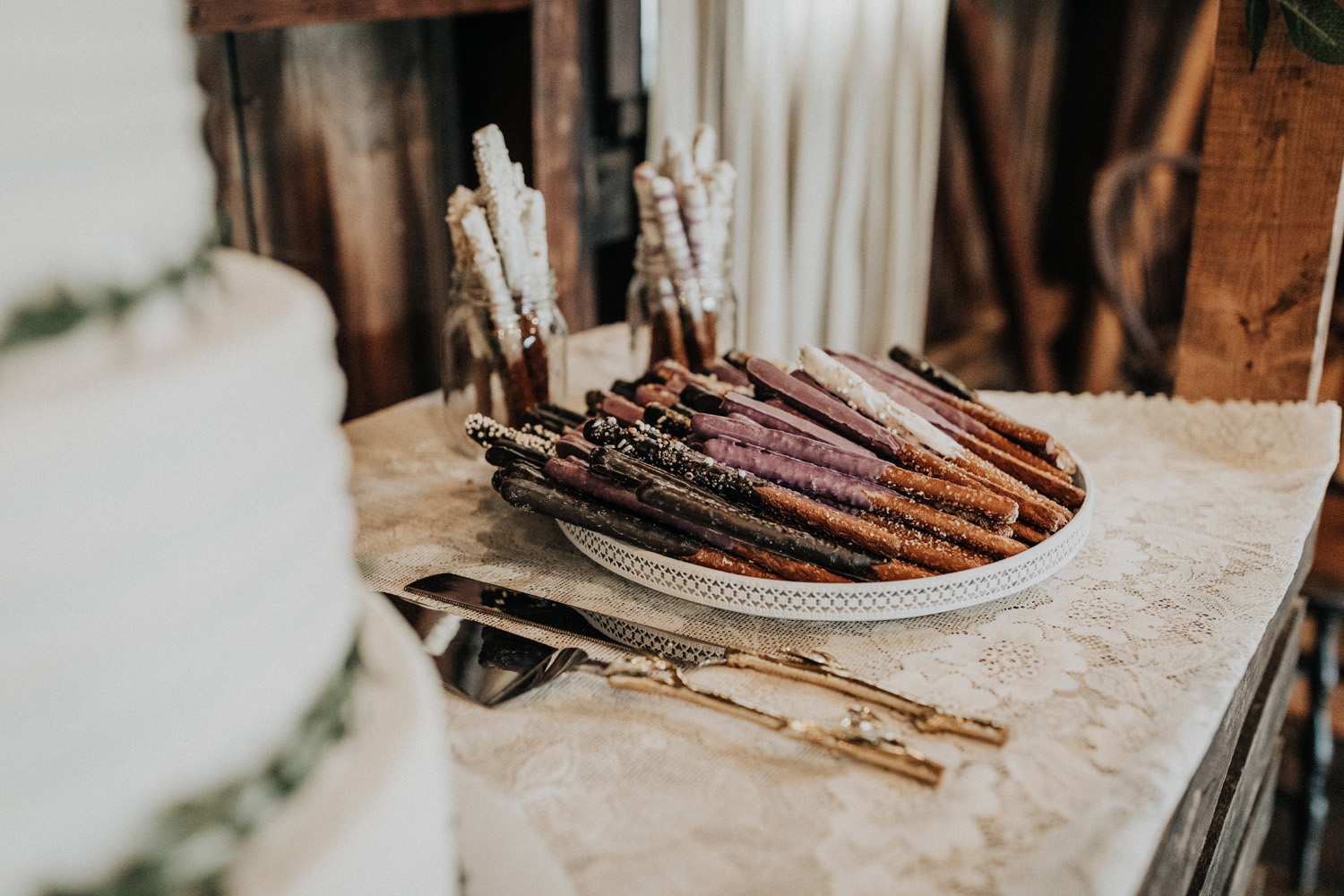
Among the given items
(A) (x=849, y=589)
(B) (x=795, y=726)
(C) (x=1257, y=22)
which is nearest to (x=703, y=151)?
(C) (x=1257, y=22)

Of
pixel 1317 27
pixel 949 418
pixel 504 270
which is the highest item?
pixel 1317 27

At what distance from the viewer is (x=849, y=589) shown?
2.67 feet

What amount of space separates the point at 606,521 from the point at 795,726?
263 mm

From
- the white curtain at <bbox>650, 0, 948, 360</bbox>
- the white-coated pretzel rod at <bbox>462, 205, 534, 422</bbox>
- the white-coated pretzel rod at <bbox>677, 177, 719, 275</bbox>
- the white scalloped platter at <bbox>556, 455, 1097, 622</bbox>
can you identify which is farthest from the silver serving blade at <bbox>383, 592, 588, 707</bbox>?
the white curtain at <bbox>650, 0, 948, 360</bbox>

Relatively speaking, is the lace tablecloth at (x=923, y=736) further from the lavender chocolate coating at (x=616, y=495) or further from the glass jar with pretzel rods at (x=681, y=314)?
the glass jar with pretzel rods at (x=681, y=314)

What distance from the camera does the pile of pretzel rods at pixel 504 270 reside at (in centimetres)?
116

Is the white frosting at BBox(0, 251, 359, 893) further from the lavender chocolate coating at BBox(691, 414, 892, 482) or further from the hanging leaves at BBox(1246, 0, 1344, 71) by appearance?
the hanging leaves at BBox(1246, 0, 1344, 71)

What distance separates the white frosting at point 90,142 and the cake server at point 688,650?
532mm

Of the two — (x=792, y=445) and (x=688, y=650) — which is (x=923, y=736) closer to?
(x=688, y=650)

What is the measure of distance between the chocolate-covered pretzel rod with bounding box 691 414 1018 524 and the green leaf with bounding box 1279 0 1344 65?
696 millimetres

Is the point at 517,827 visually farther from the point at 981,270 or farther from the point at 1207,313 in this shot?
the point at 981,270

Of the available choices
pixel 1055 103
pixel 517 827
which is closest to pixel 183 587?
pixel 517 827

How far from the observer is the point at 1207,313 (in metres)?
1.36

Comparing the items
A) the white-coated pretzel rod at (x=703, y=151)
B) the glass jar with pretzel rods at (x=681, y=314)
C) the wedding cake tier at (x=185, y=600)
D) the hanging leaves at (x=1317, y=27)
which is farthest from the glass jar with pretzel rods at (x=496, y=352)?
the hanging leaves at (x=1317, y=27)
